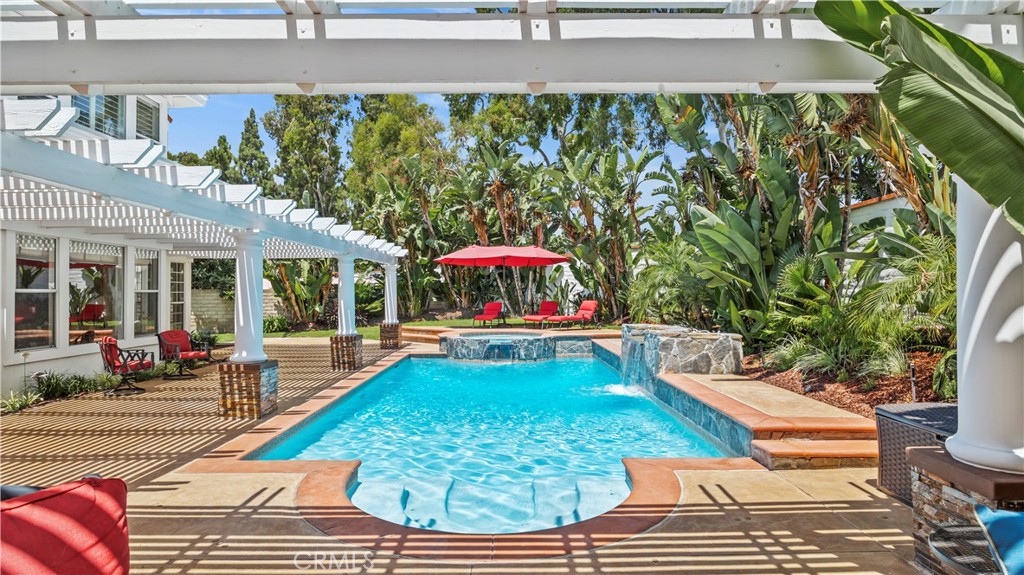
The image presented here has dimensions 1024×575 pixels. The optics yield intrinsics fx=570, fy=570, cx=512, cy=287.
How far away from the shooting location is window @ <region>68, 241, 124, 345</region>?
1030 centimetres

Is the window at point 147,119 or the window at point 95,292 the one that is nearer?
the window at point 95,292

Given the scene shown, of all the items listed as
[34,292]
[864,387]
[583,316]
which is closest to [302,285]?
[583,316]

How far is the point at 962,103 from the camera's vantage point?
7.75ft

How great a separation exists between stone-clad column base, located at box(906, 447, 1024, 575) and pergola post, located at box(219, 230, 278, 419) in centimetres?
702

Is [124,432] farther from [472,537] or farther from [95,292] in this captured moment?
[95,292]

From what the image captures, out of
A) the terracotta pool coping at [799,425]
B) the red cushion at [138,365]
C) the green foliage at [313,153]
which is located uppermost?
the green foliage at [313,153]

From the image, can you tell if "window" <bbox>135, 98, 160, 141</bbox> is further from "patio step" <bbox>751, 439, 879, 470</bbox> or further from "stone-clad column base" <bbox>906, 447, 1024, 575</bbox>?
"stone-clad column base" <bbox>906, 447, 1024, 575</bbox>

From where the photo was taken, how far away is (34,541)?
204 centimetres

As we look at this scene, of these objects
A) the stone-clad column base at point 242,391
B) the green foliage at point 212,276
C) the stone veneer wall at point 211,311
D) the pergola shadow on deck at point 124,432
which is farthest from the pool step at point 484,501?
the green foliage at point 212,276

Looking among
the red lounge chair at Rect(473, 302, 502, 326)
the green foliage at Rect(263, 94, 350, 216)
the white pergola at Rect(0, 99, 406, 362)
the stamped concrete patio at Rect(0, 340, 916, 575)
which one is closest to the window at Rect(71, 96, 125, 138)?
the white pergola at Rect(0, 99, 406, 362)

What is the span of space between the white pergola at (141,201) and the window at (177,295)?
199 cm

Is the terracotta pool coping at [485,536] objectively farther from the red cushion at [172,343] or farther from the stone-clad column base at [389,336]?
the stone-clad column base at [389,336]

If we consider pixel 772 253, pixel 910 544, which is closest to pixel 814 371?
pixel 772 253

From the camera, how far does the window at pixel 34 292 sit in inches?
352
